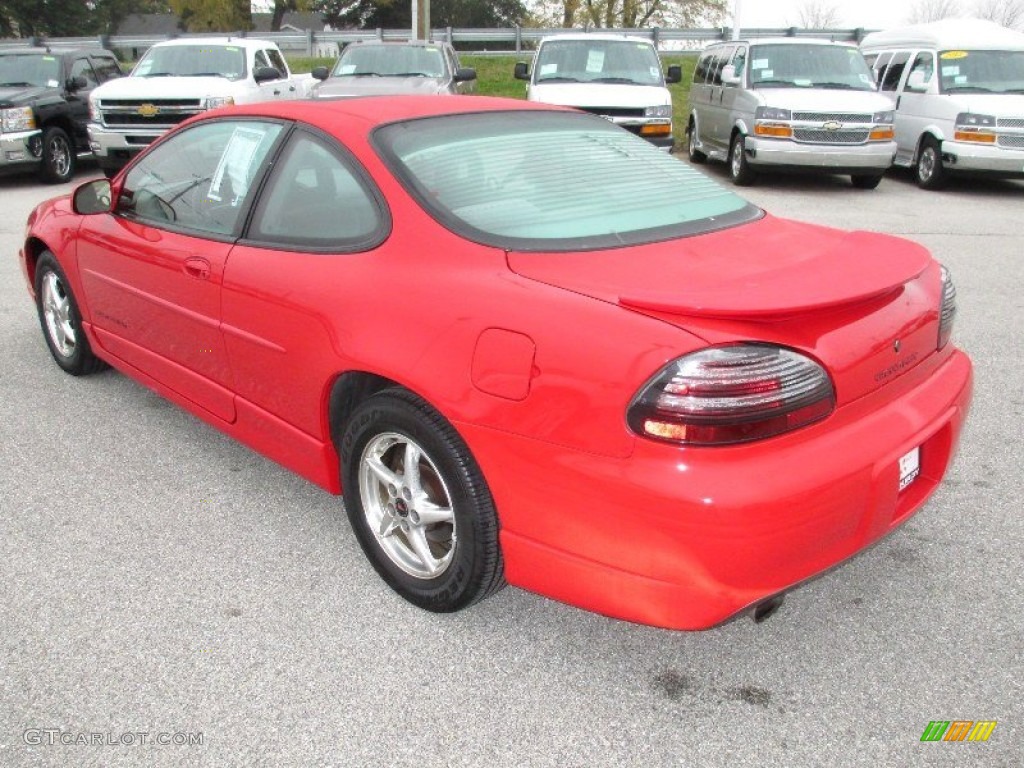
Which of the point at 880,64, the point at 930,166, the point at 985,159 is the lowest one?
the point at 930,166

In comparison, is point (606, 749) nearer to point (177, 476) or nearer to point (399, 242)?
point (399, 242)

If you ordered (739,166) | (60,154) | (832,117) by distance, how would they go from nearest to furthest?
(832,117) < (739,166) < (60,154)

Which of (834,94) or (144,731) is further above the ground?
(834,94)

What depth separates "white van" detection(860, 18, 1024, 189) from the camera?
11062 mm

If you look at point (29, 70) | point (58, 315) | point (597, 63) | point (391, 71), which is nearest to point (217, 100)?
point (391, 71)

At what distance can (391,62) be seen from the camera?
12930 millimetres

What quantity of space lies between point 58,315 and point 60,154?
30.5ft

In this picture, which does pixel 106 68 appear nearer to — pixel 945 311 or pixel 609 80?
pixel 609 80

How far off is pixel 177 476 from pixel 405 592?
1380 mm

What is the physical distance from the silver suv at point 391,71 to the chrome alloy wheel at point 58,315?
769cm

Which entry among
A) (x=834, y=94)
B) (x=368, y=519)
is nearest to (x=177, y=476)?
(x=368, y=519)

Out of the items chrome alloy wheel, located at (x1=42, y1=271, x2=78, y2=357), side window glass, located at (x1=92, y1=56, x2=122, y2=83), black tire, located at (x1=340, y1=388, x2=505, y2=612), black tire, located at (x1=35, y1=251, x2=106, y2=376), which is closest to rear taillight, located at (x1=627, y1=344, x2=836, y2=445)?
black tire, located at (x1=340, y1=388, x2=505, y2=612)

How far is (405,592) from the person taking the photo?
2.84m

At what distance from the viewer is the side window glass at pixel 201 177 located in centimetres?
331
